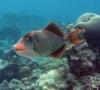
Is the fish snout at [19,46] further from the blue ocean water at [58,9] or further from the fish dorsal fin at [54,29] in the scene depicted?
the blue ocean water at [58,9]

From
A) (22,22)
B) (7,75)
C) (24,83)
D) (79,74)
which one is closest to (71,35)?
(79,74)

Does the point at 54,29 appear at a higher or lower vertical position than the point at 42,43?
higher

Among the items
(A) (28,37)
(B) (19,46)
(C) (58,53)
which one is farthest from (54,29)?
(B) (19,46)

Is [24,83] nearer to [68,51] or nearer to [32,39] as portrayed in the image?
[68,51]

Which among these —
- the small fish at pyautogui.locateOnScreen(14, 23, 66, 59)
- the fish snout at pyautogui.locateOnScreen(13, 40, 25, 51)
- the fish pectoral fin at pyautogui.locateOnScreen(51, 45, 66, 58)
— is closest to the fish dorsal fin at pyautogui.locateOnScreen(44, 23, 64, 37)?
the small fish at pyautogui.locateOnScreen(14, 23, 66, 59)

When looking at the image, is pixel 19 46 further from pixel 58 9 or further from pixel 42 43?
pixel 58 9

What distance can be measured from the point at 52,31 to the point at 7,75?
6.29 m

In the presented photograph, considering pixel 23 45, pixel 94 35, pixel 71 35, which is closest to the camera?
pixel 23 45

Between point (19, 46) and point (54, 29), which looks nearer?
point (19, 46)

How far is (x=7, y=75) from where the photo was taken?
992cm

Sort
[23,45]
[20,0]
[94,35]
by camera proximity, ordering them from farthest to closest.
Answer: [20,0] → [94,35] → [23,45]

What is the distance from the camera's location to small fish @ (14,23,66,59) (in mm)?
3574

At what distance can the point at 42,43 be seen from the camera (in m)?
3.69

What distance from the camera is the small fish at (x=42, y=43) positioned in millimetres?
3574
